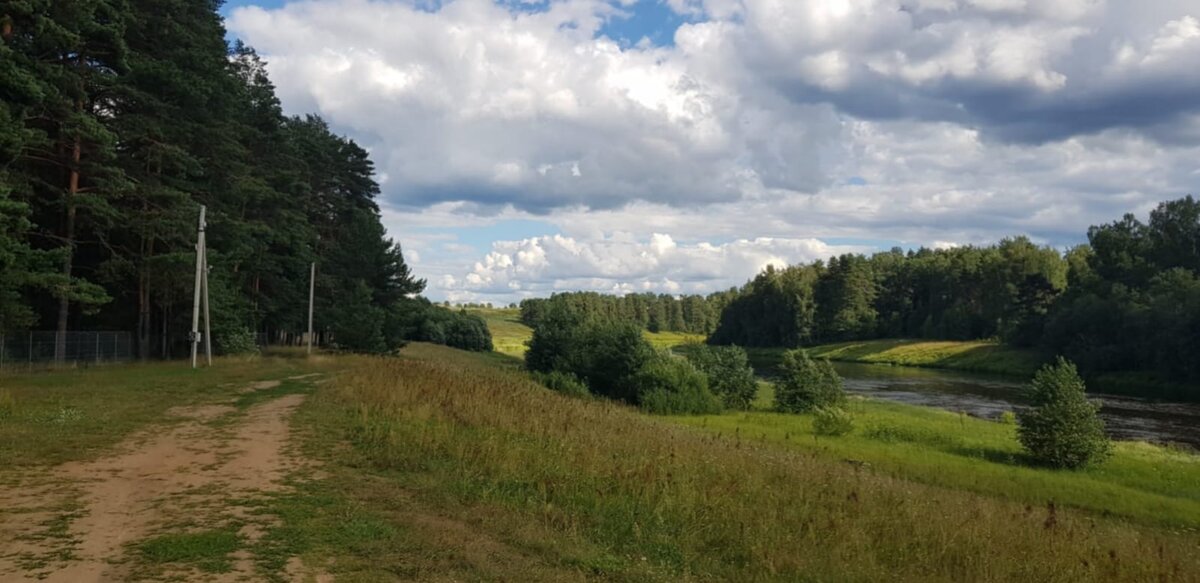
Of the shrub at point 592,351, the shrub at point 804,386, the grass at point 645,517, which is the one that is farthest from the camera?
the shrub at point 592,351

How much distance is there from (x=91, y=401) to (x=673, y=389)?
23.1 meters

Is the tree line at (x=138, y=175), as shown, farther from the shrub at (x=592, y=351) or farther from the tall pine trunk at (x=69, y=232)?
the shrub at (x=592, y=351)

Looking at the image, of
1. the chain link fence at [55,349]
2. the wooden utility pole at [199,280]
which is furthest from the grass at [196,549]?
the wooden utility pole at [199,280]

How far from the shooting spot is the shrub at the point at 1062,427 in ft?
71.8

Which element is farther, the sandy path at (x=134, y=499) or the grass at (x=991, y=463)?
the grass at (x=991, y=463)

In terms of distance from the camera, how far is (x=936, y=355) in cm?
9419

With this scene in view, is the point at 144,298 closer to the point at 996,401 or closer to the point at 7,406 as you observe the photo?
the point at 7,406

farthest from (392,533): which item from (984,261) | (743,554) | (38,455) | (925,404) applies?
(984,261)

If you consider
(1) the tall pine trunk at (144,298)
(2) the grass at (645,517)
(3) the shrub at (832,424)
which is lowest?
(3) the shrub at (832,424)

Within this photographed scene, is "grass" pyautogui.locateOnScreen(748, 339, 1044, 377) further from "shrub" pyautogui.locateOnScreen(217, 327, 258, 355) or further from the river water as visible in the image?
"shrub" pyautogui.locateOnScreen(217, 327, 258, 355)

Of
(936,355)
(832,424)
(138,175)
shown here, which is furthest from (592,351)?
(936,355)

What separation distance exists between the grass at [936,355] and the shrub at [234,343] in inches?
1729

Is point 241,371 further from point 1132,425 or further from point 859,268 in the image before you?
point 859,268

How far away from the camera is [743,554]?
7.91m
